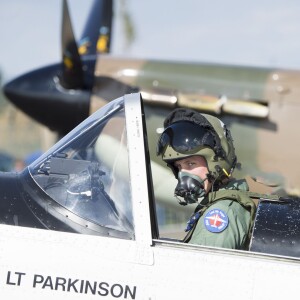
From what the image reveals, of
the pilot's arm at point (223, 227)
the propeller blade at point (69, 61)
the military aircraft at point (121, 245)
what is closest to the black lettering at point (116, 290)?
the military aircraft at point (121, 245)

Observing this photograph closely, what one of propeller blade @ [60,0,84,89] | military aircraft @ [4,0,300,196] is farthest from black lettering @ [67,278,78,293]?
propeller blade @ [60,0,84,89]

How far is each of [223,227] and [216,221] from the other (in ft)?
0.12

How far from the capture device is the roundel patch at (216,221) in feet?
9.78

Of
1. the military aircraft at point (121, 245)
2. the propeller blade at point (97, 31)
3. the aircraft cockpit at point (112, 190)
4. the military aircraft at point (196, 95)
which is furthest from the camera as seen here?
the propeller blade at point (97, 31)

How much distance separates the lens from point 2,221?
3.02 m

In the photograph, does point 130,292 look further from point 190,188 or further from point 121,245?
point 190,188

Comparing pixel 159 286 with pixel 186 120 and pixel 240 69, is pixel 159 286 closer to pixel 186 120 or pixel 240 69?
pixel 186 120

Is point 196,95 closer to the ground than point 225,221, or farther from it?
farther from it

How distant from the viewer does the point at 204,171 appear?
10.6 feet

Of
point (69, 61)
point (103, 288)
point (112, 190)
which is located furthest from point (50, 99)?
point (103, 288)

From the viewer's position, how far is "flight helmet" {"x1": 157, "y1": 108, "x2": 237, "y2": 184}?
319cm

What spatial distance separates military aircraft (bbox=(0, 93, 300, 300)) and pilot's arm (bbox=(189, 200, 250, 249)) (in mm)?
93

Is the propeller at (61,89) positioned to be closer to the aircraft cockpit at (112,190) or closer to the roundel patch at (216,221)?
the aircraft cockpit at (112,190)

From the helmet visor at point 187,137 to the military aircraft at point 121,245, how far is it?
0.57ft
